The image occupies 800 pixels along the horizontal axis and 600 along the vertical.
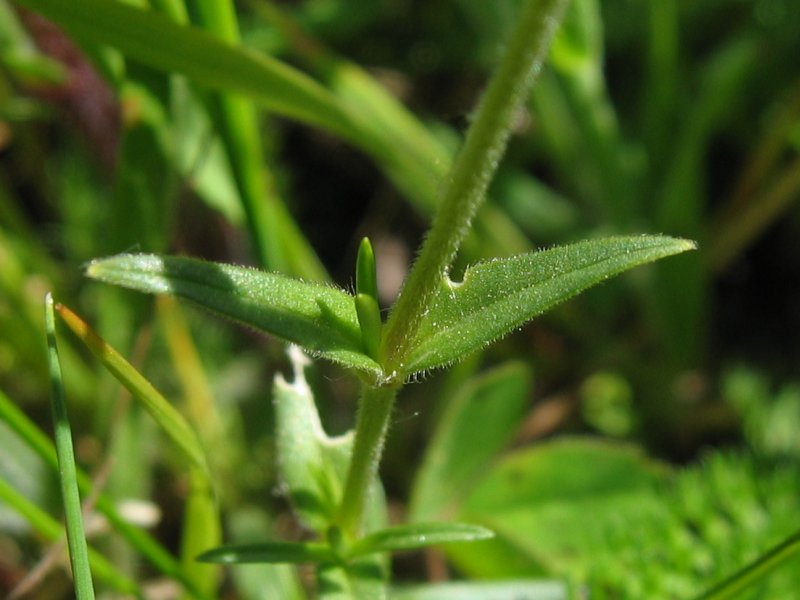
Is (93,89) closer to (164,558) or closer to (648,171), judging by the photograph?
(164,558)

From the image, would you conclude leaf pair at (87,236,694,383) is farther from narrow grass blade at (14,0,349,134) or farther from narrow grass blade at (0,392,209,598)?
narrow grass blade at (14,0,349,134)

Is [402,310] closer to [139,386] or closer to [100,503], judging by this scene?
[139,386]

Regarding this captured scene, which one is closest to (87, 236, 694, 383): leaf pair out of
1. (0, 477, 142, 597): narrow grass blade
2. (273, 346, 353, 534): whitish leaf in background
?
(273, 346, 353, 534): whitish leaf in background

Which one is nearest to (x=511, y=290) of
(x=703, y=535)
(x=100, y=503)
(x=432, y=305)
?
(x=432, y=305)

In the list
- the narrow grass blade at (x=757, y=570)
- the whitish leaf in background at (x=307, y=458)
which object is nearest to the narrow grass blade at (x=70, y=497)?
the whitish leaf in background at (x=307, y=458)

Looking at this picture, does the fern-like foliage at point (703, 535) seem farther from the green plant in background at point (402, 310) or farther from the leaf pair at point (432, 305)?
the leaf pair at point (432, 305)

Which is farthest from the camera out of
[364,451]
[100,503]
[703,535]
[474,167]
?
[703,535]
